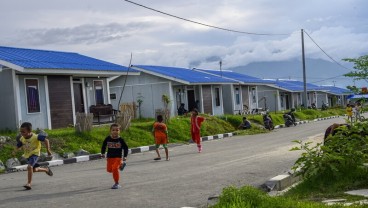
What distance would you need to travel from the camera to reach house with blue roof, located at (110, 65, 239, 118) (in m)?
33.8

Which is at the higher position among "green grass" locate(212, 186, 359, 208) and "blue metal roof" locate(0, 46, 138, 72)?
"blue metal roof" locate(0, 46, 138, 72)

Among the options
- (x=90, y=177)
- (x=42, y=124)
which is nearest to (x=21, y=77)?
(x=42, y=124)

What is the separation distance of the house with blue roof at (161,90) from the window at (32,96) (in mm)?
10345

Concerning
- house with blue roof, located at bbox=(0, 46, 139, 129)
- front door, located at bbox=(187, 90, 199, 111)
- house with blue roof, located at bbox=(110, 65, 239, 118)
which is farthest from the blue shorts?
front door, located at bbox=(187, 90, 199, 111)

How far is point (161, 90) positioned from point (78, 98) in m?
9.03

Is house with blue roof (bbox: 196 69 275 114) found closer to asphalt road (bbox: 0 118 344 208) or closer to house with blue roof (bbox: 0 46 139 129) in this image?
house with blue roof (bbox: 0 46 139 129)

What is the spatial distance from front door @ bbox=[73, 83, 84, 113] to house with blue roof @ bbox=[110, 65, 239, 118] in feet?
20.6

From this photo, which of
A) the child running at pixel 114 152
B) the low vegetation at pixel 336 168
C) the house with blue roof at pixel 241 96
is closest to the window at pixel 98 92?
the house with blue roof at pixel 241 96

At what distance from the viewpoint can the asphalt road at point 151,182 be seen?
8.04m

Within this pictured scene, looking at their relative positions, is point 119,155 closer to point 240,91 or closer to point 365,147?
point 365,147

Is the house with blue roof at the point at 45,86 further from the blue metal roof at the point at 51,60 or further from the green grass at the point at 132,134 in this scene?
the green grass at the point at 132,134

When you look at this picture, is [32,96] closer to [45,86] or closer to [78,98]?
[45,86]

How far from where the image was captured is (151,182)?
1004cm

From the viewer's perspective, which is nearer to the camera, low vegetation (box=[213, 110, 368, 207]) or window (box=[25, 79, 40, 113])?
Result: low vegetation (box=[213, 110, 368, 207])
